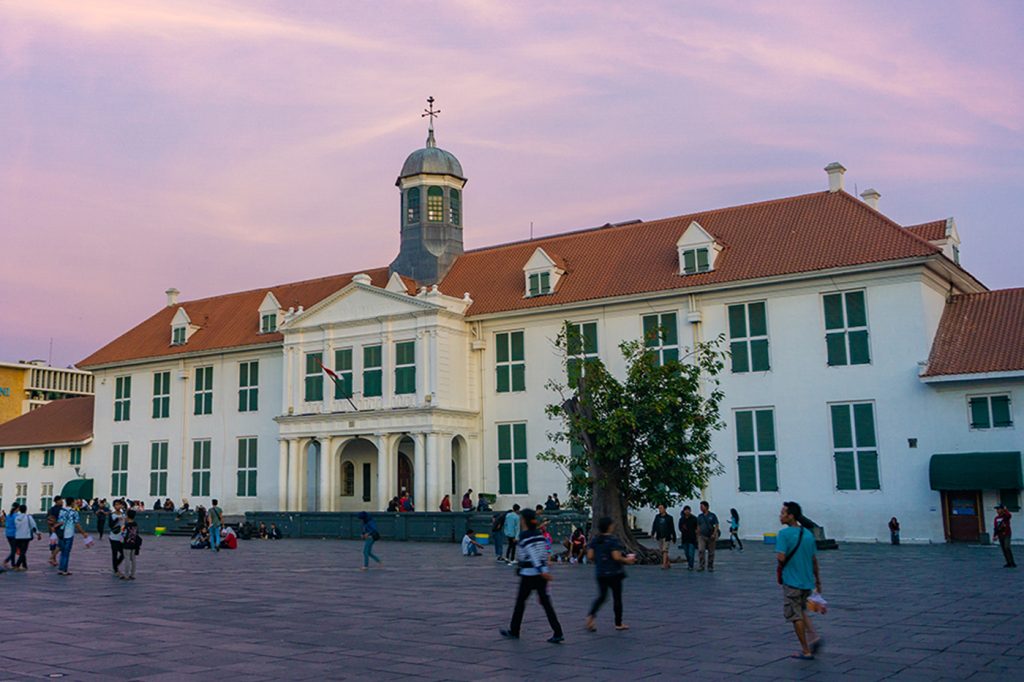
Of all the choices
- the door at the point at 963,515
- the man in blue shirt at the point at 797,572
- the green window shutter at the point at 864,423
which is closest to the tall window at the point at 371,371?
the green window shutter at the point at 864,423

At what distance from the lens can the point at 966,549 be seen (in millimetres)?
29578

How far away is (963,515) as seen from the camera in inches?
1262

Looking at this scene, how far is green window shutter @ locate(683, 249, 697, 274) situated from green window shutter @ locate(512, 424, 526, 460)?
376 inches

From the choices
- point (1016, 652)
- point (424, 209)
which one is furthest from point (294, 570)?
point (424, 209)

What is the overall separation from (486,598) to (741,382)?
816 inches

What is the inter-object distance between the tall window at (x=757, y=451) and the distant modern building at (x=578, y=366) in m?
0.07

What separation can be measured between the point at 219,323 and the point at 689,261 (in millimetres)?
27241

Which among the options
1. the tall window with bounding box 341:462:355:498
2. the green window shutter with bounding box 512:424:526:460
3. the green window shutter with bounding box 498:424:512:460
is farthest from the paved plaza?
the tall window with bounding box 341:462:355:498

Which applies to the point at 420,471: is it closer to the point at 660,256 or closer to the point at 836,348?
the point at 660,256

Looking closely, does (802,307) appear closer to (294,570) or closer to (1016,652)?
(294,570)

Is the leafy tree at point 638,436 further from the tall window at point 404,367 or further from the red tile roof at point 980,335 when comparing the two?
the tall window at point 404,367

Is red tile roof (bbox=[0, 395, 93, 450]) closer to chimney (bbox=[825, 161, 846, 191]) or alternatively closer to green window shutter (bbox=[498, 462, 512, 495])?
green window shutter (bbox=[498, 462, 512, 495])

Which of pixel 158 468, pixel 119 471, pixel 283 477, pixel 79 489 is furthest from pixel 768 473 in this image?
pixel 79 489

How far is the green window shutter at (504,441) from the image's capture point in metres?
41.6
